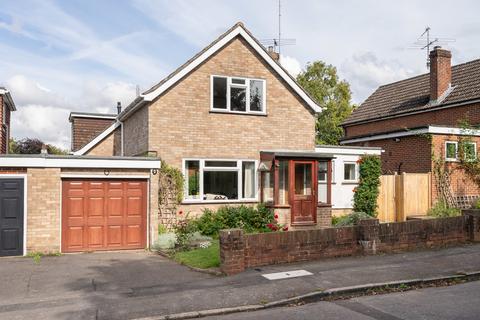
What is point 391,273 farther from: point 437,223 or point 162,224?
point 162,224

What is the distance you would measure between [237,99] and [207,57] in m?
1.87

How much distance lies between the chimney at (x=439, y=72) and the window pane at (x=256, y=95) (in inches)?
431

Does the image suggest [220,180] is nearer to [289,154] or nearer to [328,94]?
[289,154]

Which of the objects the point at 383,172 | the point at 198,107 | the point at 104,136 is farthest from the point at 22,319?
the point at 383,172

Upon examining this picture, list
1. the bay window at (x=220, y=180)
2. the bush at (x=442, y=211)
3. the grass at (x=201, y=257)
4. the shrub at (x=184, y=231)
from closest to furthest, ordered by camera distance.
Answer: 1. the grass at (x=201, y=257)
2. the shrub at (x=184, y=231)
3. the bay window at (x=220, y=180)
4. the bush at (x=442, y=211)

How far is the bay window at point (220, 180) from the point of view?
1622cm

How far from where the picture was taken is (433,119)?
23594 millimetres

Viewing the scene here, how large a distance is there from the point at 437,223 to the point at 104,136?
14262mm

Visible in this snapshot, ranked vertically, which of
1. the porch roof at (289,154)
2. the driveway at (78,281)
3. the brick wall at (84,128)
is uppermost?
the brick wall at (84,128)

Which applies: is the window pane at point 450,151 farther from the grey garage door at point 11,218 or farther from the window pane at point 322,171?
the grey garage door at point 11,218

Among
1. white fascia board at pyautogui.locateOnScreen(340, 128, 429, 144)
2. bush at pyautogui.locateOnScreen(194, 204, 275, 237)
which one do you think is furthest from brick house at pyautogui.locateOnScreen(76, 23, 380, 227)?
white fascia board at pyautogui.locateOnScreen(340, 128, 429, 144)

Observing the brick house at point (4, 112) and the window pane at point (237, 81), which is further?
the brick house at point (4, 112)

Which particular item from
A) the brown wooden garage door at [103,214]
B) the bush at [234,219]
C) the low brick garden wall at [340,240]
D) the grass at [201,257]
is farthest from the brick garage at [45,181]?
the low brick garden wall at [340,240]

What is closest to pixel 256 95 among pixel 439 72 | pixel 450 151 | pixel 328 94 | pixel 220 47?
pixel 220 47
